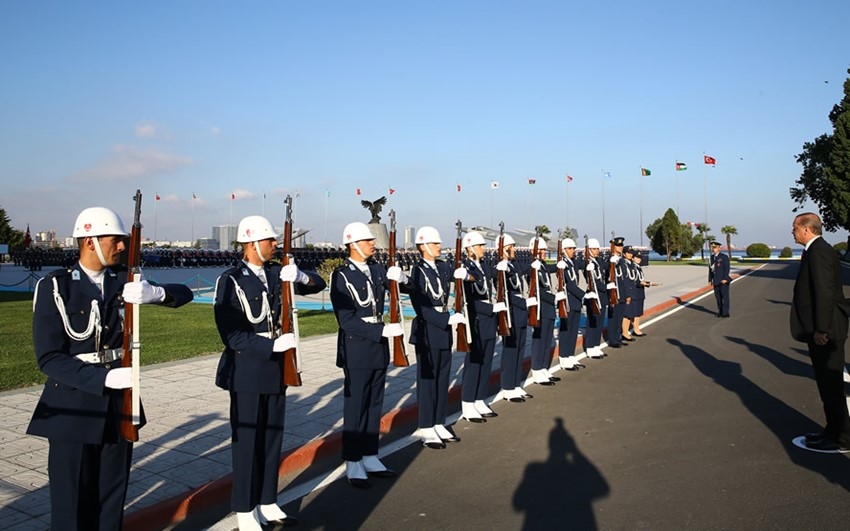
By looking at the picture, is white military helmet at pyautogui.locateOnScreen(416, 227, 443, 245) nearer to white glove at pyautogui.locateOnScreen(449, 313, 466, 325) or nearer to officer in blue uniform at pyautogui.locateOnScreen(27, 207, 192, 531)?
white glove at pyautogui.locateOnScreen(449, 313, 466, 325)

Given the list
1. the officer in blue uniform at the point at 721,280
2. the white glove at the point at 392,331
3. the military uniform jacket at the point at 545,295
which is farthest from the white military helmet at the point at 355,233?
the officer in blue uniform at the point at 721,280

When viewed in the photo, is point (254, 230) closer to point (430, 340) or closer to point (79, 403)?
point (79, 403)

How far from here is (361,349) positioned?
18.8 ft

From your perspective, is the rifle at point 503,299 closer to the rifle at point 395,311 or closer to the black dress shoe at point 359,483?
the rifle at point 395,311

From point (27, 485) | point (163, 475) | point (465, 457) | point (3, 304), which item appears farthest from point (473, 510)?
point (3, 304)

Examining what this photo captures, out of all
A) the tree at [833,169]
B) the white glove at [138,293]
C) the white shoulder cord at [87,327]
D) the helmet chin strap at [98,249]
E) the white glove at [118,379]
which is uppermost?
the tree at [833,169]

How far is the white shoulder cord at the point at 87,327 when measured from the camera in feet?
11.4

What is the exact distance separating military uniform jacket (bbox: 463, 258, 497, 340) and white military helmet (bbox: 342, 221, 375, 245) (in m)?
2.03

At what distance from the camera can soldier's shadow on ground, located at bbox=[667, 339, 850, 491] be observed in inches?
228

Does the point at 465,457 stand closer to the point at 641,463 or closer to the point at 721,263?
the point at 641,463

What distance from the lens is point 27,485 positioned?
16.6 feet

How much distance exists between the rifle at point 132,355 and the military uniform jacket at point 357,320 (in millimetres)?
2134

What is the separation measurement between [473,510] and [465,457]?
1.36 meters

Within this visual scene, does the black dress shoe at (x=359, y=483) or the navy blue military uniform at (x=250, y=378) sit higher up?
the navy blue military uniform at (x=250, y=378)
